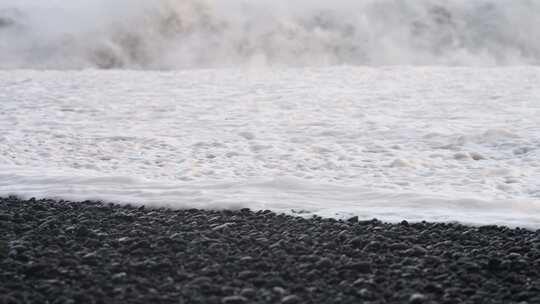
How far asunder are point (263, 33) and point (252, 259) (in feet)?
39.5

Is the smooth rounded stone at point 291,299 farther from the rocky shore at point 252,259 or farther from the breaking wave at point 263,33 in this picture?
the breaking wave at point 263,33

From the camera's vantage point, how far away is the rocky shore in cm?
295

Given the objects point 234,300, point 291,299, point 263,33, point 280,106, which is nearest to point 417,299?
point 291,299

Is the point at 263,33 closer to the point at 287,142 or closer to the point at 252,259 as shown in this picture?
the point at 287,142

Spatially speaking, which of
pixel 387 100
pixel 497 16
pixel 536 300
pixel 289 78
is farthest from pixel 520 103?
pixel 497 16

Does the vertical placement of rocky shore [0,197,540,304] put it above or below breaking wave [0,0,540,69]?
below

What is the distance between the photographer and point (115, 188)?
484 cm

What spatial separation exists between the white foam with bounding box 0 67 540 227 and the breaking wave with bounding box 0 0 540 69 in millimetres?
2032

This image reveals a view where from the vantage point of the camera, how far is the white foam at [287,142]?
4.63 meters

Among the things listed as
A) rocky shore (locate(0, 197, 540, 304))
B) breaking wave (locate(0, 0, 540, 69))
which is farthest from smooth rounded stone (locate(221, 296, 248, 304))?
breaking wave (locate(0, 0, 540, 69))

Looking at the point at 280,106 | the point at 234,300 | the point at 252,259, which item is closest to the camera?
the point at 234,300

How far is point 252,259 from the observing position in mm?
3336

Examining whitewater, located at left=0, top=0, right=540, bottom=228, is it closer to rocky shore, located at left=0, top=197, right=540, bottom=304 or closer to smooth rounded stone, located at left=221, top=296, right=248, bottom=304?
rocky shore, located at left=0, top=197, right=540, bottom=304

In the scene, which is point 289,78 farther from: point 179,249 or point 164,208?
point 179,249
